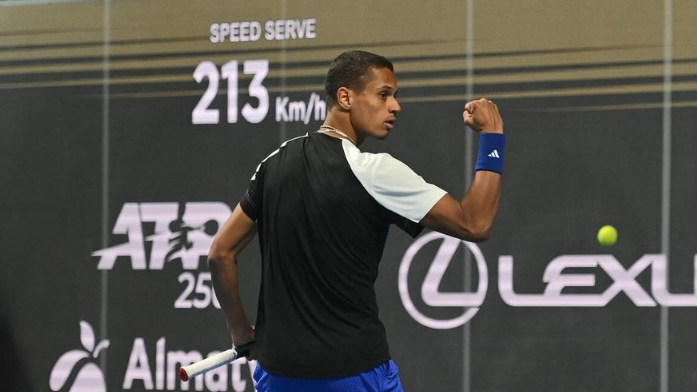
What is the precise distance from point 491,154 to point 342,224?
45 cm

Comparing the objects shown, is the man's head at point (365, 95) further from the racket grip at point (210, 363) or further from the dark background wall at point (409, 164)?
the dark background wall at point (409, 164)

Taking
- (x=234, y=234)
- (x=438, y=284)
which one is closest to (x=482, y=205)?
(x=234, y=234)

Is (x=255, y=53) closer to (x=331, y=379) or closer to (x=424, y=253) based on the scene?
(x=424, y=253)

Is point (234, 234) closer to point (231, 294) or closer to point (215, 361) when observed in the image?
point (231, 294)

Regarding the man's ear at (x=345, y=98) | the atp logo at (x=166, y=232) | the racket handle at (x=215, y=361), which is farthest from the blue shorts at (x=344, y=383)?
the atp logo at (x=166, y=232)

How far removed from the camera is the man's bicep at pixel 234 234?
11.9 feet

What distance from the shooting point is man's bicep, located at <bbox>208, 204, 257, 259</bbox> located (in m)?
3.63

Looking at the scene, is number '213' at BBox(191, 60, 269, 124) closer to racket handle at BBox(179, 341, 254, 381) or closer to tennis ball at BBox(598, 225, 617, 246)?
tennis ball at BBox(598, 225, 617, 246)

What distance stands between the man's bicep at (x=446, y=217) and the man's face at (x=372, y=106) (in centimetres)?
35

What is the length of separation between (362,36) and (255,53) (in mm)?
608

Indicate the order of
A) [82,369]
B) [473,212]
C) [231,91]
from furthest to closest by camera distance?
[82,369]
[231,91]
[473,212]

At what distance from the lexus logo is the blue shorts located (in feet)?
9.06

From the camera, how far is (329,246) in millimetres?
3377

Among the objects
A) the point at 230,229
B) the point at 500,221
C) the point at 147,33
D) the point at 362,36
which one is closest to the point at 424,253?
the point at 500,221
